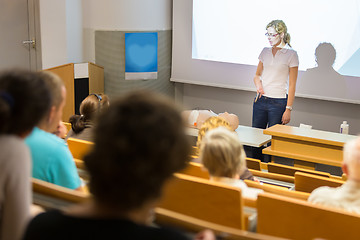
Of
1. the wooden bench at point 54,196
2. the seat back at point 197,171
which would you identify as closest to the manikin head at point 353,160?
the seat back at point 197,171

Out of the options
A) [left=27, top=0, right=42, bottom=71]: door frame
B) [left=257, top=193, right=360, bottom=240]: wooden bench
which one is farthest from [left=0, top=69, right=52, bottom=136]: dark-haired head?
[left=27, top=0, right=42, bottom=71]: door frame

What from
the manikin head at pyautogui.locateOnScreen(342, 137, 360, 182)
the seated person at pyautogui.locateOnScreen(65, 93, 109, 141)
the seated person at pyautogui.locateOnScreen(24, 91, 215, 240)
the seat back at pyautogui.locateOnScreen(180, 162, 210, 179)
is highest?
the seated person at pyautogui.locateOnScreen(24, 91, 215, 240)

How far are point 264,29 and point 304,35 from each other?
527mm

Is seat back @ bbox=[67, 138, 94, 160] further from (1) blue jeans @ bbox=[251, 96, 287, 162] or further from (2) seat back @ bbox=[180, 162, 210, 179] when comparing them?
(1) blue jeans @ bbox=[251, 96, 287, 162]

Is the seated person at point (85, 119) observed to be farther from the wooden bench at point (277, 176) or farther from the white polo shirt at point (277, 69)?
the white polo shirt at point (277, 69)

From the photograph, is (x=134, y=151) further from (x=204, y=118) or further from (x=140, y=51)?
(x=140, y=51)

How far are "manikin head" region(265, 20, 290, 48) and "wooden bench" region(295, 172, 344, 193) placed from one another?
2821 mm

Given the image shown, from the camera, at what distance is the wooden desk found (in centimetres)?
459

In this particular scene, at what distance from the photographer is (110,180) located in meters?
1.23

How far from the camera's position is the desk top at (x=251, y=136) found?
202 inches

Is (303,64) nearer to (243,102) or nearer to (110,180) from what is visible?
(243,102)

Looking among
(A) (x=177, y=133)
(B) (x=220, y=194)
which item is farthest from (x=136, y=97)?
(B) (x=220, y=194)

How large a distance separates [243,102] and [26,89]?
5.62 m

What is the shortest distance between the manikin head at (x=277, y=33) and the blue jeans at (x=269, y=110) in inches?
23.6
